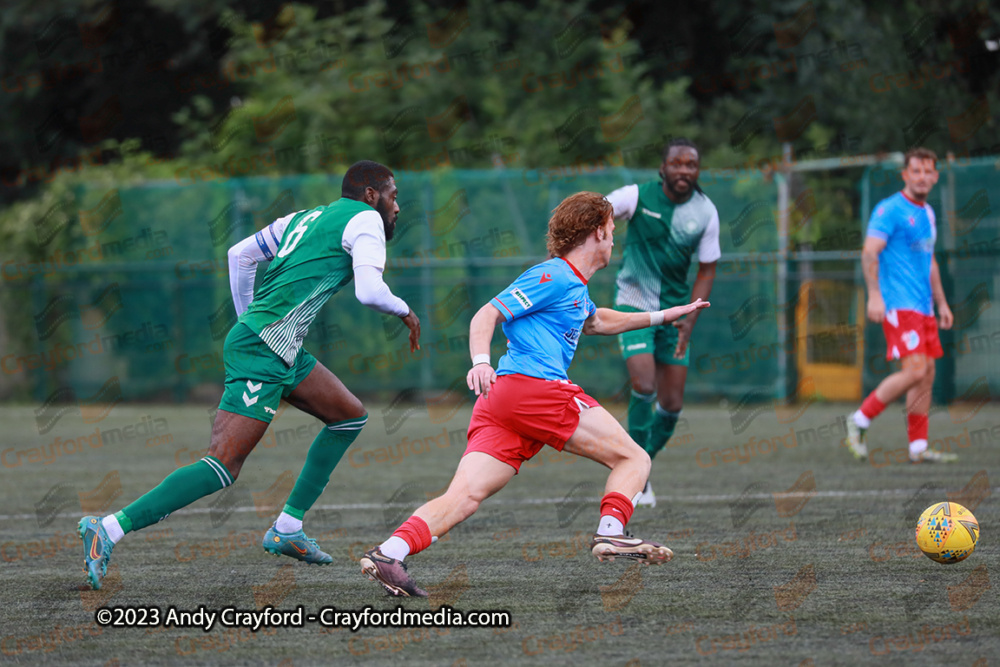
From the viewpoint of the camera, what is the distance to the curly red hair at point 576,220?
5504 mm

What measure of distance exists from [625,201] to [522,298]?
2.99 meters

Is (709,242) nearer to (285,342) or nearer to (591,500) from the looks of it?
(591,500)

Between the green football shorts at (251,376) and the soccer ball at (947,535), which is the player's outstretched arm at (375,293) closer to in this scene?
the green football shorts at (251,376)

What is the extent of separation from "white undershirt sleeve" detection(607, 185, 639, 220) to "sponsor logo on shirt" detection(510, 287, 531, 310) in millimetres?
2926

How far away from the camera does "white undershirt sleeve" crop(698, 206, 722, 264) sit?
8305 mm

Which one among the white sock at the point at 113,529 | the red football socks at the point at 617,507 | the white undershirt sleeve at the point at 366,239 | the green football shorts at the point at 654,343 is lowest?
the green football shorts at the point at 654,343

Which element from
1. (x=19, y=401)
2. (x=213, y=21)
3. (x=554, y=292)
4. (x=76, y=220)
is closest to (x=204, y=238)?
(x=76, y=220)

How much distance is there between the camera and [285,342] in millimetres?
5863

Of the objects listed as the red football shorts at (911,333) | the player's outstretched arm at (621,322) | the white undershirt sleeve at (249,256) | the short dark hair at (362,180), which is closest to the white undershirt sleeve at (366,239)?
the short dark hair at (362,180)

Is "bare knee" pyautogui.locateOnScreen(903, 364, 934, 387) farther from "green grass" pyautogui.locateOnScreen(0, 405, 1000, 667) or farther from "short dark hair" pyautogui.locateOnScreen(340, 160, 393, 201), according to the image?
"short dark hair" pyautogui.locateOnScreen(340, 160, 393, 201)

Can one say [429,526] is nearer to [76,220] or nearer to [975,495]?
[975,495]

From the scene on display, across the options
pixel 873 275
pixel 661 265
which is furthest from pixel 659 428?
pixel 873 275

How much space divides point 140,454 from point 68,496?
3217 mm

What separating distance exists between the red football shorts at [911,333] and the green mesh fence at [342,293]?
6549 mm
